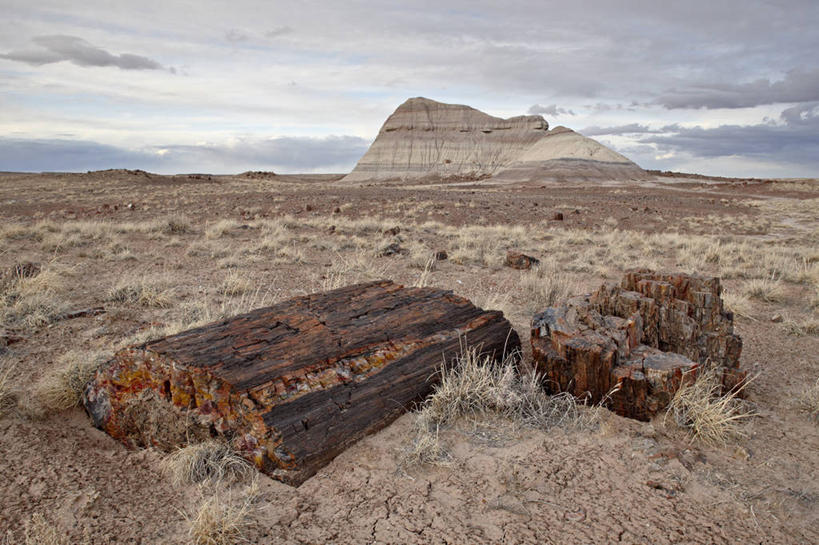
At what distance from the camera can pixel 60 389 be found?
11.2 feet

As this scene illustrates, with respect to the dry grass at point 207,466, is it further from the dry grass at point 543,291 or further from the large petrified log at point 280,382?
the dry grass at point 543,291

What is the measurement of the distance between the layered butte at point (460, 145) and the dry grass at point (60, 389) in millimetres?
52577

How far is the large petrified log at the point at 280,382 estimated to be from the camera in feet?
8.75

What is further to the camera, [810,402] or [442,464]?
[810,402]

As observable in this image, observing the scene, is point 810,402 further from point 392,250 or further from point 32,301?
point 32,301

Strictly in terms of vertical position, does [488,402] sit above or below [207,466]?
above

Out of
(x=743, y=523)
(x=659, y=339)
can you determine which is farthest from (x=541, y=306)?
(x=743, y=523)

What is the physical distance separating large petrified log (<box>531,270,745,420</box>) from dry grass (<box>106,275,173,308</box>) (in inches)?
174

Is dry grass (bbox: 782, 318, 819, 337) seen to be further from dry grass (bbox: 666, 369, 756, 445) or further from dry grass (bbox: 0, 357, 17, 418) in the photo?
dry grass (bbox: 0, 357, 17, 418)

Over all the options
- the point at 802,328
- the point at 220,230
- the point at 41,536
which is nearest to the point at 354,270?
the point at 220,230

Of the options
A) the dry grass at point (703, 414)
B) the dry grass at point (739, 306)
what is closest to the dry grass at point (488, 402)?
the dry grass at point (703, 414)

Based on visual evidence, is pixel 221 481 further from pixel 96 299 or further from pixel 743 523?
pixel 96 299

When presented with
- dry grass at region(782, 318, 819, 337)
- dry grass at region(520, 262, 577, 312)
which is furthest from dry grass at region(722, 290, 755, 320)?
dry grass at region(520, 262, 577, 312)

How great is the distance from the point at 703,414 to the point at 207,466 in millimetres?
2946
